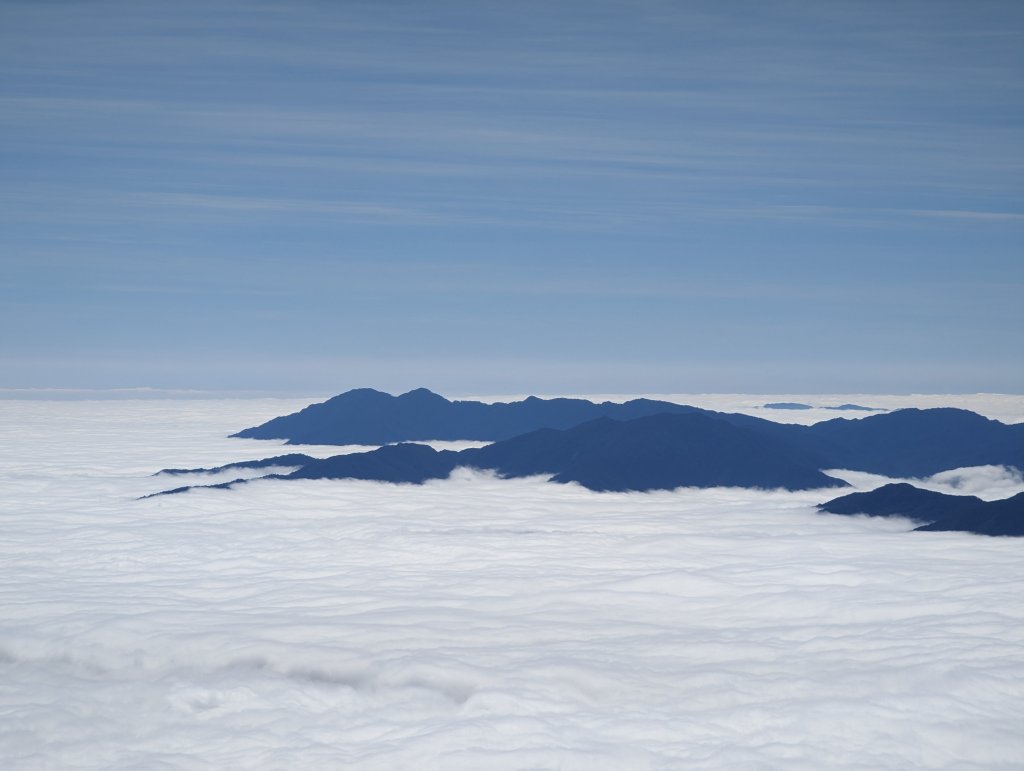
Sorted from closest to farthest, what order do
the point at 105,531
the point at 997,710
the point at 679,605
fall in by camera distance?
1. the point at 997,710
2. the point at 679,605
3. the point at 105,531

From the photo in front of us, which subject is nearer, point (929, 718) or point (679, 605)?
point (929, 718)

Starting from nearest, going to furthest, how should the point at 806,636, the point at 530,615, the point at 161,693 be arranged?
the point at 161,693 → the point at 806,636 → the point at 530,615

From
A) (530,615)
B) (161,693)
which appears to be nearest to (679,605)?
(530,615)

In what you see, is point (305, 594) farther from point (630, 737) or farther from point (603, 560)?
point (630, 737)

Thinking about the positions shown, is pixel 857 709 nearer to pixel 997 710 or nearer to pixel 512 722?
pixel 997 710

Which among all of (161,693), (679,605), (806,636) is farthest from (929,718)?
(161,693)


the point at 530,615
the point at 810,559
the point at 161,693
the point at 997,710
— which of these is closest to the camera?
the point at 997,710

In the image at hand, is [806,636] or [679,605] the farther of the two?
[679,605]

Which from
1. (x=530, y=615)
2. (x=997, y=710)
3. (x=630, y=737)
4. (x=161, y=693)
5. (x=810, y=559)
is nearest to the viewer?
(x=630, y=737)
